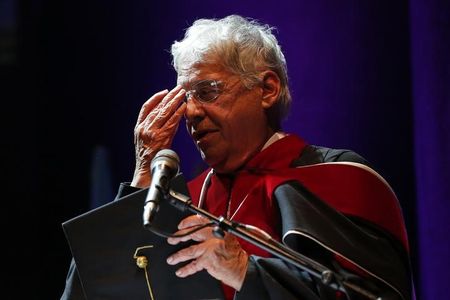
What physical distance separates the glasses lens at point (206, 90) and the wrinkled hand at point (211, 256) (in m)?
0.56

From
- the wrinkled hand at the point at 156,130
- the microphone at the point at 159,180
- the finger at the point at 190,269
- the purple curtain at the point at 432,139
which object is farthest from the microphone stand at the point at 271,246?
the purple curtain at the point at 432,139

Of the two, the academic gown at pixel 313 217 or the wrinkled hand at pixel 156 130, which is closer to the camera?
the academic gown at pixel 313 217

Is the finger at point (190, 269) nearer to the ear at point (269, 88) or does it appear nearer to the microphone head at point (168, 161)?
the microphone head at point (168, 161)

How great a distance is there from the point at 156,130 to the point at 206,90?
189 millimetres

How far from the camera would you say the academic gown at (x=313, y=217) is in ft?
6.34

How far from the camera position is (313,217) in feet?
6.61

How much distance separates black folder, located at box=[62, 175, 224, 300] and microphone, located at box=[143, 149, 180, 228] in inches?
11.3

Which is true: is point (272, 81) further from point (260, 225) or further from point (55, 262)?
point (55, 262)

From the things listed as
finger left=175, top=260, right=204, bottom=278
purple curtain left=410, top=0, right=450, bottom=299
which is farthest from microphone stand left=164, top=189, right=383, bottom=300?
purple curtain left=410, top=0, right=450, bottom=299

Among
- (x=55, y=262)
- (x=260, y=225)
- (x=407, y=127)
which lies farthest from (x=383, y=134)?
(x=55, y=262)

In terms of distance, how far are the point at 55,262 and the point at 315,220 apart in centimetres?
163

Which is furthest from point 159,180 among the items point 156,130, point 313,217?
point 156,130

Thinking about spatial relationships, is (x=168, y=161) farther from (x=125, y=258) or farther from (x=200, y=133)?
(x=200, y=133)

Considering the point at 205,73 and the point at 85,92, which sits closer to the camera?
the point at 205,73
